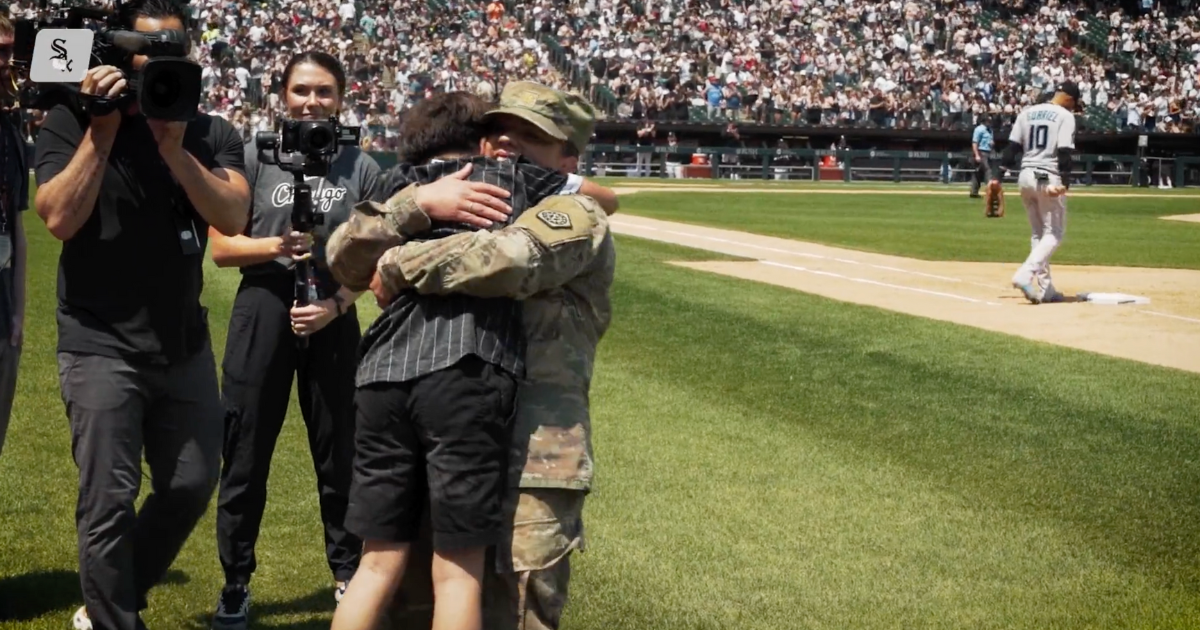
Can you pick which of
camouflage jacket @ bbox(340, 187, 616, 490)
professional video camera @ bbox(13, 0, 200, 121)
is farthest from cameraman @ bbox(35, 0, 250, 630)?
camouflage jacket @ bbox(340, 187, 616, 490)

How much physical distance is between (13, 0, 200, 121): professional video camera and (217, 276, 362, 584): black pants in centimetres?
127

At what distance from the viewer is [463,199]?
3619 millimetres

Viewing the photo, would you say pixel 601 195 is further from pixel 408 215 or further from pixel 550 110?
pixel 408 215

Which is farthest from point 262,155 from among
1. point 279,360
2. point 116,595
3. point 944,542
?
point 944,542

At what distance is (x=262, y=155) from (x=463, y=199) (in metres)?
1.82

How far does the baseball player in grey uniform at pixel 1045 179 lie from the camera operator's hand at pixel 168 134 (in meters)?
10.7

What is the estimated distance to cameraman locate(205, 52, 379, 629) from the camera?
517 centimetres

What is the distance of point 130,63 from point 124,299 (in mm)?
700

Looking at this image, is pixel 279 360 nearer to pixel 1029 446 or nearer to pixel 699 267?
pixel 1029 446

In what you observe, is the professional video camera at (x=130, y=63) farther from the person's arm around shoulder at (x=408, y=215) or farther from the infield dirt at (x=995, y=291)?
the infield dirt at (x=995, y=291)

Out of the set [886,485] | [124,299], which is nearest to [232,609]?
[124,299]

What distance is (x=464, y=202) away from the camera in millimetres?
3613

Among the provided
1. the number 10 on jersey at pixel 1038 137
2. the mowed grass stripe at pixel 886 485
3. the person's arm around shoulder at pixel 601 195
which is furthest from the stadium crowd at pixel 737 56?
the person's arm around shoulder at pixel 601 195

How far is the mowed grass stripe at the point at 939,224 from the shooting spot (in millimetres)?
20094
